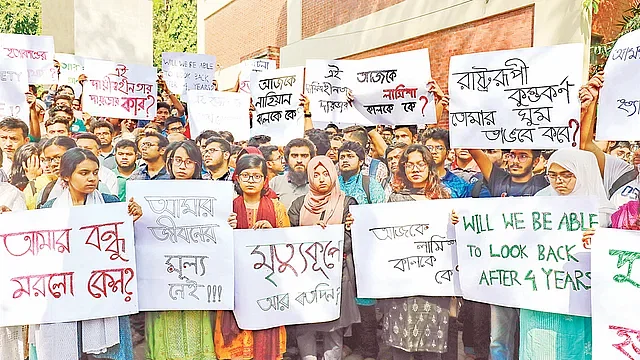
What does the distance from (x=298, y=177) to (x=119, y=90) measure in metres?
2.85

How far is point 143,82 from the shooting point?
5.66 metres

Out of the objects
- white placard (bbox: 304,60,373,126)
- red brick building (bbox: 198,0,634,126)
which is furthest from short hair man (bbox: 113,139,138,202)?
red brick building (bbox: 198,0,634,126)

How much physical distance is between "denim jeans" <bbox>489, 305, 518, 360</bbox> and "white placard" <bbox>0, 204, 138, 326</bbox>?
206cm

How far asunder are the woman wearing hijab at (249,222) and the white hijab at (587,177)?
1.58 metres

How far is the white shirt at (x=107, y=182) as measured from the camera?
3.04 metres

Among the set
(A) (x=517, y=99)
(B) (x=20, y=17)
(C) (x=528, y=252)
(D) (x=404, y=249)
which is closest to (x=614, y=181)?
(C) (x=528, y=252)

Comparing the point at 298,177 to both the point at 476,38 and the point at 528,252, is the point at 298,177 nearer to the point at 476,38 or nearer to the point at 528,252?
the point at 528,252

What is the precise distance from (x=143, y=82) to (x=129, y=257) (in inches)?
122

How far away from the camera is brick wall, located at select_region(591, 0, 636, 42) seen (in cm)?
702

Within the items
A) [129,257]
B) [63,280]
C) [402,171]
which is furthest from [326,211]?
[63,280]

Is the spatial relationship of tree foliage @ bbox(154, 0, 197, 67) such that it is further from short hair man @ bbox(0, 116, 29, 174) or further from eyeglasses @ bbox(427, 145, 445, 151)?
eyeglasses @ bbox(427, 145, 445, 151)

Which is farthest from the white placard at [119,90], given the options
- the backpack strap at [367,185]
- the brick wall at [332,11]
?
the brick wall at [332,11]

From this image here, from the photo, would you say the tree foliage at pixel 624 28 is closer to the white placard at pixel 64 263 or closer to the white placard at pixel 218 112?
the white placard at pixel 218 112

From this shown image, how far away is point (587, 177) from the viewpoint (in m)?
2.88
